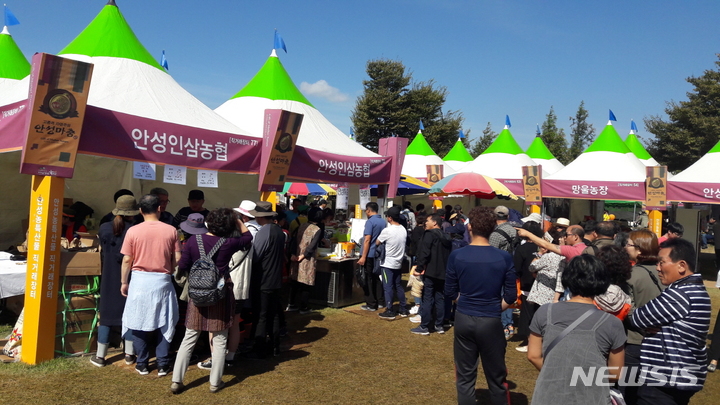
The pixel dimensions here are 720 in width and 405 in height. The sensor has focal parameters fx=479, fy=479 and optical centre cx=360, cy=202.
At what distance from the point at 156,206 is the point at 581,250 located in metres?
3.94

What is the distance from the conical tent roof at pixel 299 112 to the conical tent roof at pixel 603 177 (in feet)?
24.2

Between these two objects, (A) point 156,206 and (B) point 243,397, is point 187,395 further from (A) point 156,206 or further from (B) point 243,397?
(A) point 156,206

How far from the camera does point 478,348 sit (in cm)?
330

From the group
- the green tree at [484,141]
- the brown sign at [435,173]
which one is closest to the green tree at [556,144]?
the green tree at [484,141]

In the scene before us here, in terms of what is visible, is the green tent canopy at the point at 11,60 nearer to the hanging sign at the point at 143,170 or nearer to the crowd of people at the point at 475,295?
the hanging sign at the point at 143,170

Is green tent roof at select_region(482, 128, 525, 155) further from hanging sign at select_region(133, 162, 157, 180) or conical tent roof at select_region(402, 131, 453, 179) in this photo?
hanging sign at select_region(133, 162, 157, 180)

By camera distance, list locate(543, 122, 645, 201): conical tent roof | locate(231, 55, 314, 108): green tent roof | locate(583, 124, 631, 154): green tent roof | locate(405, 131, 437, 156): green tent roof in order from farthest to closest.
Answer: locate(405, 131, 437, 156): green tent roof, locate(583, 124, 631, 154): green tent roof, locate(543, 122, 645, 201): conical tent roof, locate(231, 55, 314, 108): green tent roof

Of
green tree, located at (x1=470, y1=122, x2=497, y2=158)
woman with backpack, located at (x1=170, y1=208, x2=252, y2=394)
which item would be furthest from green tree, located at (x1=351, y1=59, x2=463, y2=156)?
woman with backpack, located at (x1=170, y1=208, x2=252, y2=394)

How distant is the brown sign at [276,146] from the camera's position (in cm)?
643

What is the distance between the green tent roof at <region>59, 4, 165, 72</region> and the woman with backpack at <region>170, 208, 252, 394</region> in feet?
12.4

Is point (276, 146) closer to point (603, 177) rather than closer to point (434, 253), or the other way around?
point (434, 253)

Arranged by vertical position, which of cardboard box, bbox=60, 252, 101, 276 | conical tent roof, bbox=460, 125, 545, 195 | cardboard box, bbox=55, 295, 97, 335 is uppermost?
conical tent roof, bbox=460, 125, 545, 195

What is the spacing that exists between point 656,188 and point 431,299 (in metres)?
8.91

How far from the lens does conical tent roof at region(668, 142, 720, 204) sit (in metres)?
11.2
